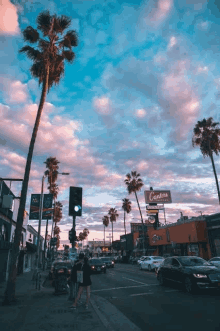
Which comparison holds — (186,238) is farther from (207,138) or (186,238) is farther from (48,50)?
(48,50)

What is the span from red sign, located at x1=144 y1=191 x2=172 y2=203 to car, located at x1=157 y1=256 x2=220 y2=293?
4240cm

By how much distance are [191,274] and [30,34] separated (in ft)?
50.1

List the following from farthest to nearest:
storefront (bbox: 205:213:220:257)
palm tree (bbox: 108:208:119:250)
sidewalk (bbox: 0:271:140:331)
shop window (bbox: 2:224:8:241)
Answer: palm tree (bbox: 108:208:119:250) → storefront (bbox: 205:213:220:257) → shop window (bbox: 2:224:8:241) → sidewalk (bbox: 0:271:140:331)

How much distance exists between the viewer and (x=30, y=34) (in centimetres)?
1418

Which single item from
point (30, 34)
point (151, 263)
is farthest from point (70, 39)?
point (151, 263)

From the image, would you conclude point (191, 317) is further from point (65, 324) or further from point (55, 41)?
point (55, 41)

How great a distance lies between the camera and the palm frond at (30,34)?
46.6 ft

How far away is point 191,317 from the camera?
22.8ft

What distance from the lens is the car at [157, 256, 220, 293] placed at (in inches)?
415

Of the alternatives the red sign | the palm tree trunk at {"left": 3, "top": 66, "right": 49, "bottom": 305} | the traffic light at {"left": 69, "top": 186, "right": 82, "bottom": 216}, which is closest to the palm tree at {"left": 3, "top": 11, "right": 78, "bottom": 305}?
the palm tree trunk at {"left": 3, "top": 66, "right": 49, "bottom": 305}

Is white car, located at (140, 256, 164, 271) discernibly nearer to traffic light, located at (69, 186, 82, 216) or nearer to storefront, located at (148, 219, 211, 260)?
storefront, located at (148, 219, 211, 260)

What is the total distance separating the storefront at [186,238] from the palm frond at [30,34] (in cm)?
2824

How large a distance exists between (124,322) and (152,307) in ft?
6.97

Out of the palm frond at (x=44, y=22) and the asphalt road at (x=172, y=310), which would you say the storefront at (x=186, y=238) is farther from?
the palm frond at (x=44, y=22)
